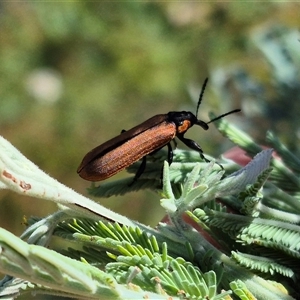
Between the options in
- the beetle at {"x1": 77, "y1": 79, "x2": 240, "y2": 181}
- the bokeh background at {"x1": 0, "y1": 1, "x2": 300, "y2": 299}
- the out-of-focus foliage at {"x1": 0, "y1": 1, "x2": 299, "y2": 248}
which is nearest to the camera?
the beetle at {"x1": 77, "y1": 79, "x2": 240, "y2": 181}

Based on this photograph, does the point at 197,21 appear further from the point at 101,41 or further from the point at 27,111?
A: the point at 27,111

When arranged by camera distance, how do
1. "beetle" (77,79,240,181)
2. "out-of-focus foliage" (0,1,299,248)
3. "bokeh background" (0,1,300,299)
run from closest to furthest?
"beetle" (77,79,240,181) → "bokeh background" (0,1,300,299) → "out-of-focus foliage" (0,1,299,248)

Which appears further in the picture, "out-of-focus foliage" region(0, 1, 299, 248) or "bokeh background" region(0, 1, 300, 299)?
"out-of-focus foliage" region(0, 1, 299, 248)

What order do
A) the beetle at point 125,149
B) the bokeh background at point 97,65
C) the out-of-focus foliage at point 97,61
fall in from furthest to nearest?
the out-of-focus foliage at point 97,61, the bokeh background at point 97,65, the beetle at point 125,149

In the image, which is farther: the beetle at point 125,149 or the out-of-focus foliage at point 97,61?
the out-of-focus foliage at point 97,61

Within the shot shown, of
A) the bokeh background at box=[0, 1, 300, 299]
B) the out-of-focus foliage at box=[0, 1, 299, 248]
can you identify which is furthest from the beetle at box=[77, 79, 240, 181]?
the out-of-focus foliage at box=[0, 1, 299, 248]

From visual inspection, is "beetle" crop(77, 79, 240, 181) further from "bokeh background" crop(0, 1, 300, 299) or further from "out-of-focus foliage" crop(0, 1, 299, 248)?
"out-of-focus foliage" crop(0, 1, 299, 248)

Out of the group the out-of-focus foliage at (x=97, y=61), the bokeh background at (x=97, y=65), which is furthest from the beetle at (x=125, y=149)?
the out-of-focus foliage at (x=97, y=61)

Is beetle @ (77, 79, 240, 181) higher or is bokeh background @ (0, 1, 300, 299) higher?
bokeh background @ (0, 1, 300, 299)

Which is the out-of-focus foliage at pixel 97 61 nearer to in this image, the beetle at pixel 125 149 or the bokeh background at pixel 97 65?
the bokeh background at pixel 97 65

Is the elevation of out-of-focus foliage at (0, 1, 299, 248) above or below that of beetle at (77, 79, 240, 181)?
above
